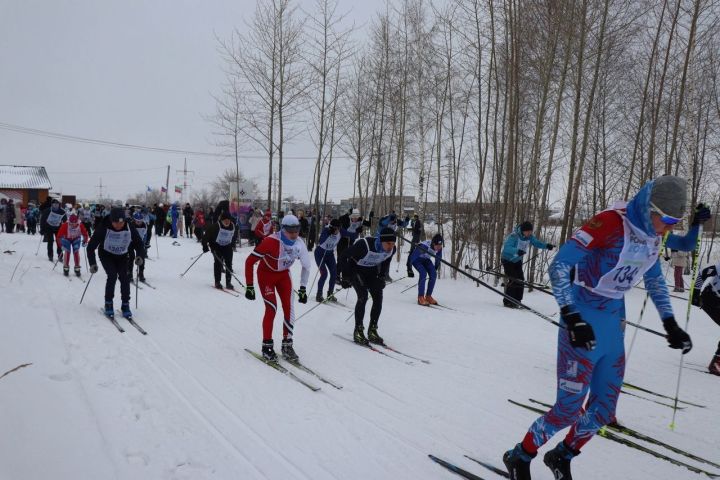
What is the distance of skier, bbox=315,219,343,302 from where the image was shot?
10.2 meters

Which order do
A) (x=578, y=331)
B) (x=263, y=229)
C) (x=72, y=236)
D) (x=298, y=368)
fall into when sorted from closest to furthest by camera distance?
(x=578, y=331) → (x=298, y=368) → (x=263, y=229) → (x=72, y=236)

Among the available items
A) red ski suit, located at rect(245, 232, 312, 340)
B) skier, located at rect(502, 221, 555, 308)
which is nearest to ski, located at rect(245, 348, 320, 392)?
red ski suit, located at rect(245, 232, 312, 340)

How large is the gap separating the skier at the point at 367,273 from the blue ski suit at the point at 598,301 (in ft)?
12.9

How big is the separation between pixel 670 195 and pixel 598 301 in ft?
2.55

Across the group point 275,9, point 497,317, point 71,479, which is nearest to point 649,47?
point 497,317

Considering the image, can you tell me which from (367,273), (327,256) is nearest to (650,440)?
(367,273)

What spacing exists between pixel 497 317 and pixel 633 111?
11.3 metres

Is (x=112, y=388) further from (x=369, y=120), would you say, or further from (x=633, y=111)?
(x=633, y=111)

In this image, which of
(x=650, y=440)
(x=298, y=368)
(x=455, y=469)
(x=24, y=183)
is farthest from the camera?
(x=24, y=183)

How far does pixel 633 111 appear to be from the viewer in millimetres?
15969

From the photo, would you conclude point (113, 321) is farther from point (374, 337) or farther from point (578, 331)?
point (578, 331)

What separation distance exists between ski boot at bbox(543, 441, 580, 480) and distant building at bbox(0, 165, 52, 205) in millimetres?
49037

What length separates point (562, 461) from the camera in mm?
2951

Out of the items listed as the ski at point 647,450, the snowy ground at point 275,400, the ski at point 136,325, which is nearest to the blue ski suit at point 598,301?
the snowy ground at point 275,400
